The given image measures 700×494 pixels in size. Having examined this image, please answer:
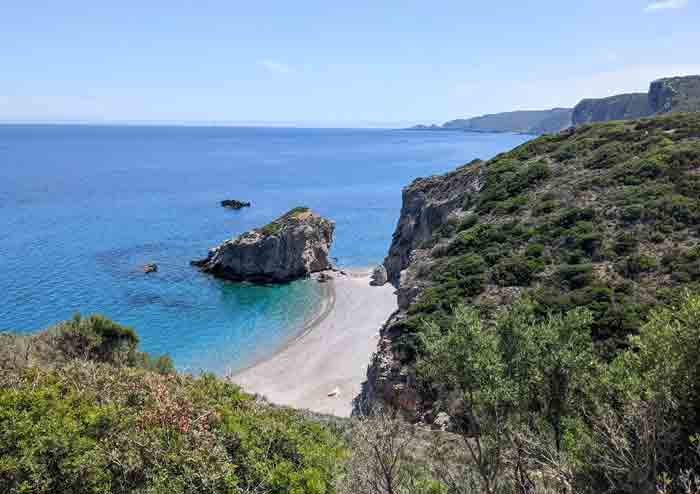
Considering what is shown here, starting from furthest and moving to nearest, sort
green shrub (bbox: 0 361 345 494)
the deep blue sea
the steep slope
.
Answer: the deep blue sea < the steep slope < green shrub (bbox: 0 361 345 494)

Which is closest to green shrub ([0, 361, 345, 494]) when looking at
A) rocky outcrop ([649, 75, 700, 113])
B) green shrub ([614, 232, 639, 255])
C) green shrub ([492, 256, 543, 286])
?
green shrub ([492, 256, 543, 286])

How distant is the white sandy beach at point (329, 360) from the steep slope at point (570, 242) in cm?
586

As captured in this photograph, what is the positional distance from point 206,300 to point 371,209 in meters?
54.0

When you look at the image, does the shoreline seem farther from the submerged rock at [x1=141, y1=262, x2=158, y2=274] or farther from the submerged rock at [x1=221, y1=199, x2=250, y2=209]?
the submerged rock at [x1=221, y1=199, x2=250, y2=209]

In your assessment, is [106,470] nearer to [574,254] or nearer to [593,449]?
[593,449]

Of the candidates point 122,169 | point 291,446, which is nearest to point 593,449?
point 291,446

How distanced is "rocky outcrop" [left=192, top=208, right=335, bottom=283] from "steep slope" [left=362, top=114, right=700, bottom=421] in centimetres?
2015

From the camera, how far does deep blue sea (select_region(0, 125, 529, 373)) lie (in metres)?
42.5

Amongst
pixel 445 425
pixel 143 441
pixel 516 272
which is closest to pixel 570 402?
pixel 445 425

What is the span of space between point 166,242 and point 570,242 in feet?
180

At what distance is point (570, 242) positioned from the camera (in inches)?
1142

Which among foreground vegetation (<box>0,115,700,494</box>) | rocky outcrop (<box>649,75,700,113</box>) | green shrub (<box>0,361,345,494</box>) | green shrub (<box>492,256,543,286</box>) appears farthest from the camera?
rocky outcrop (<box>649,75,700,113</box>)

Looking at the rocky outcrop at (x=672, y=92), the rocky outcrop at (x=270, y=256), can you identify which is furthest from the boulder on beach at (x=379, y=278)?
the rocky outcrop at (x=672, y=92)

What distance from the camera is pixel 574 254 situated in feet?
90.6
